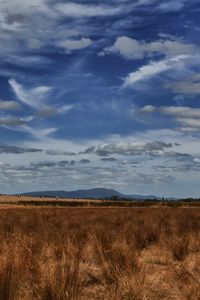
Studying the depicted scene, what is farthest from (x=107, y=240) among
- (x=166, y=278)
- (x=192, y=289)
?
(x=192, y=289)

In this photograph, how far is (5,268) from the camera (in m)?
7.05

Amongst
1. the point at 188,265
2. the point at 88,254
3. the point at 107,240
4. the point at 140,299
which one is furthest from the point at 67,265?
the point at 107,240

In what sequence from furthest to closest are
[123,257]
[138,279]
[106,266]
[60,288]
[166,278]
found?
[123,257] → [166,278] → [106,266] → [138,279] → [60,288]

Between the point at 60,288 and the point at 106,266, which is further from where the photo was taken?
the point at 106,266

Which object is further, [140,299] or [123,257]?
[123,257]

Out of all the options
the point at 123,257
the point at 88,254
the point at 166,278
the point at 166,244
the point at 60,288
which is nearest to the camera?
the point at 60,288

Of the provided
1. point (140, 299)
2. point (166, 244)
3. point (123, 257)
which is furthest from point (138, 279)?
point (166, 244)

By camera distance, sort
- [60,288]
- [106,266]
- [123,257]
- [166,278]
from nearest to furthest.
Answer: [60,288]
[106,266]
[166,278]
[123,257]

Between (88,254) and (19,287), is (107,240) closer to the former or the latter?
(88,254)

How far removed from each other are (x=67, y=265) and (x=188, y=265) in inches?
132

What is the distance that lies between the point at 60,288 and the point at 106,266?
1810 millimetres

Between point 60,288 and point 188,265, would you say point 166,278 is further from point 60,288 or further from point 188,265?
point 60,288

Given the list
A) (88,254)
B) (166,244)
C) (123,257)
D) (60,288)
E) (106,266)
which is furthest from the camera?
(166,244)

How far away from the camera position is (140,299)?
6758 mm
